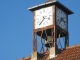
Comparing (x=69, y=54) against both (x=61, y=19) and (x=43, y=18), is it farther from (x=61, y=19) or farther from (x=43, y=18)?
(x=43, y=18)

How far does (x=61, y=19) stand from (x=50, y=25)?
1813mm

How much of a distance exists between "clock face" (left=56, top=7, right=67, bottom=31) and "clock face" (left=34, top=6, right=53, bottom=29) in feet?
2.55

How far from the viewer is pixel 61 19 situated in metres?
58.8

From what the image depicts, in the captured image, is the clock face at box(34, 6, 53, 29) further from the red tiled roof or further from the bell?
the red tiled roof

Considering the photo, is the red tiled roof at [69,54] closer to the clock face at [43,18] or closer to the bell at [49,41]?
the bell at [49,41]

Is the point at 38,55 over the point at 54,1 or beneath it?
beneath

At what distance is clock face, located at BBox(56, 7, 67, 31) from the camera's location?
58.2 meters

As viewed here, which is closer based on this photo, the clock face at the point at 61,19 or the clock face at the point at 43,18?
the clock face at the point at 43,18

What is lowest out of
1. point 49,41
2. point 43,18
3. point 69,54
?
point 69,54

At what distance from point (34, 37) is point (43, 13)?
107 inches

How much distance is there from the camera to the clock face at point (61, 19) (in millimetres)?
58188

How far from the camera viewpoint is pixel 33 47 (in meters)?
58.8

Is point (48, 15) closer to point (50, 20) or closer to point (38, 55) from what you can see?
point (50, 20)

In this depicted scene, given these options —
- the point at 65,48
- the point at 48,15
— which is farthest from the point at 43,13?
the point at 65,48
